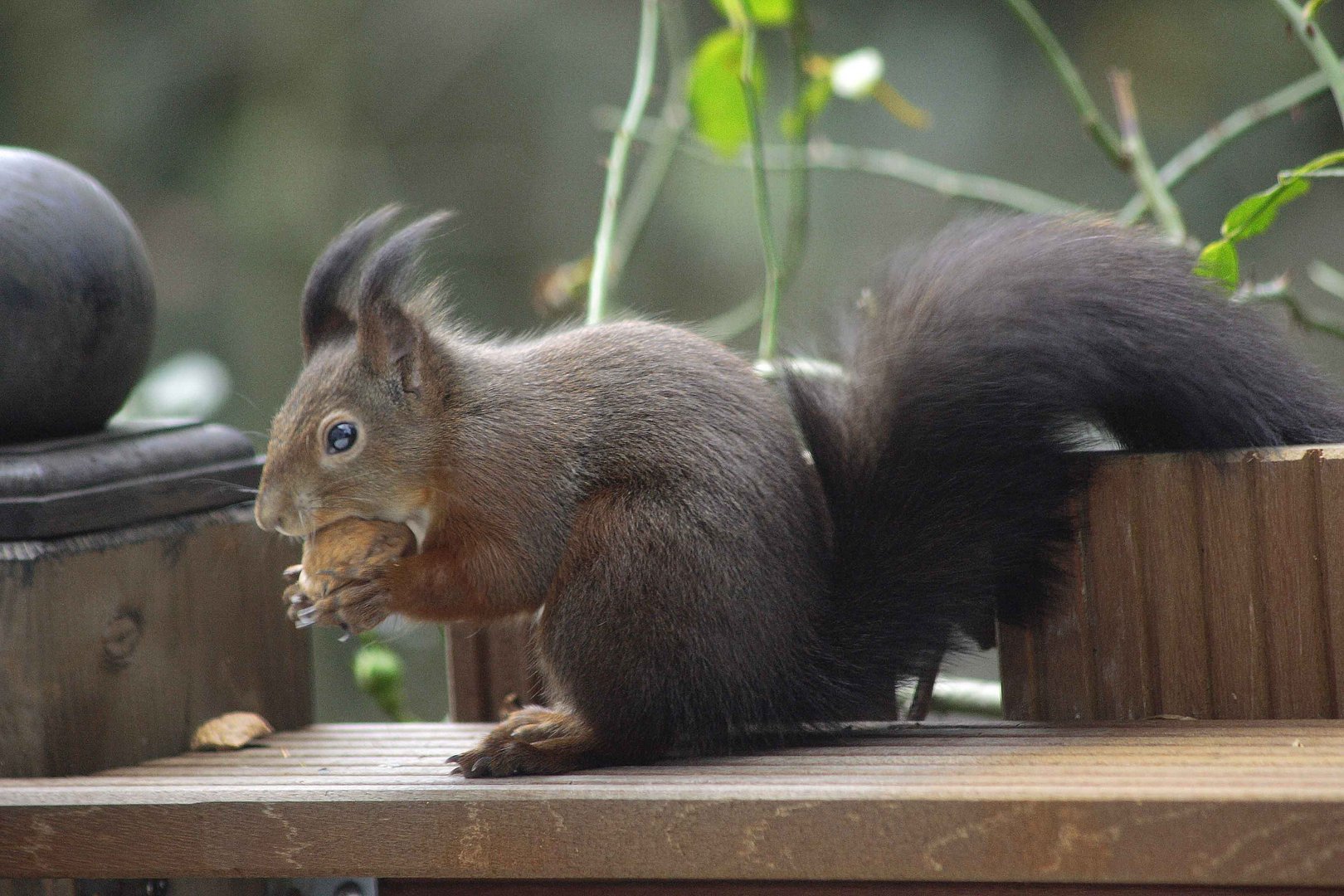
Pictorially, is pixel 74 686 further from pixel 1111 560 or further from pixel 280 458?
pixel 1111 560

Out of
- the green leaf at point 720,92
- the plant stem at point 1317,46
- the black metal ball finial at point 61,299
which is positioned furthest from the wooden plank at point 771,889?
the green leaf at point 720,92

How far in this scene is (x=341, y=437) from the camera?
1178 mm

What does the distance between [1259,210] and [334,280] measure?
0.80 metres

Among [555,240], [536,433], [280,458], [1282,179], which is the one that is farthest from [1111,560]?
[555,240]

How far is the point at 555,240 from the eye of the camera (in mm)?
3643

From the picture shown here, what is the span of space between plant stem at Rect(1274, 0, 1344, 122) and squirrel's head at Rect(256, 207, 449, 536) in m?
0.82

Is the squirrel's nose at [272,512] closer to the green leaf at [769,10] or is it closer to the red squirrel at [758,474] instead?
the red squirrel at [758,474]

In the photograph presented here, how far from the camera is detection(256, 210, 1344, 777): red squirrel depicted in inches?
42.1

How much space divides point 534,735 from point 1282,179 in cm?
78

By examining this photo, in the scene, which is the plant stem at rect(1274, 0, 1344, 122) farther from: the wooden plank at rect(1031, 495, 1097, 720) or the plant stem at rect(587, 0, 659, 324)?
the plant stem at rect(587, 0, 659, 324)

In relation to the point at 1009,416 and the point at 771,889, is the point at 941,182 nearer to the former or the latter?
the point at 1009,416

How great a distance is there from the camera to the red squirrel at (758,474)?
1.07m

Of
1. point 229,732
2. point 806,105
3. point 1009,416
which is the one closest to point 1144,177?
point 806,105

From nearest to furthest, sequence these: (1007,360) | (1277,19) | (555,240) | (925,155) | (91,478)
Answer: (1007,360), (91,478), (1277,19), (925,155), (555,240)
